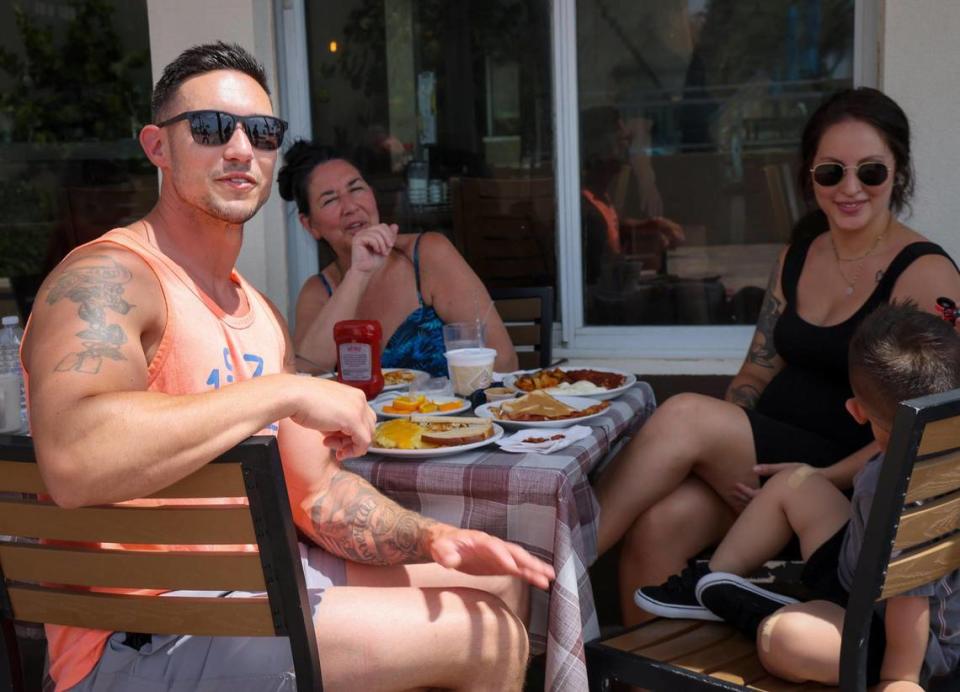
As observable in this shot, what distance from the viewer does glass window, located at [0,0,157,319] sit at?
Result: 4664 mm

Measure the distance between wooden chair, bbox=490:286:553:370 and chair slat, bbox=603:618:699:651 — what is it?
1.52 meters

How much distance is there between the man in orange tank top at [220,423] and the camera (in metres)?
1.29

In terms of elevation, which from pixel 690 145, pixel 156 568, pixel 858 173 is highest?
pixel 690 145

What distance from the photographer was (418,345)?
289cm

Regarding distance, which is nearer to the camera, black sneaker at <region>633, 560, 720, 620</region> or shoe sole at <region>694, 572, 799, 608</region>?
shoe sole at <region>694, 572, 799, 608</region>

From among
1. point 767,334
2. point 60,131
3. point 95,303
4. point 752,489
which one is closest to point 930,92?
point 767,334

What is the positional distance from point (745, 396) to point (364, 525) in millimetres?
1349

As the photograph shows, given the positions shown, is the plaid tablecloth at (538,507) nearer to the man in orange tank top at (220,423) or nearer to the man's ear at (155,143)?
the man in orange tank top at (220,423)

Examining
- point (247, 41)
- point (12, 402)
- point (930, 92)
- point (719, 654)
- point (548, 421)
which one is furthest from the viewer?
point (247, 41)

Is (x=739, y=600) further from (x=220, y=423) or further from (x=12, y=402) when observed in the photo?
(x=12, y=402)

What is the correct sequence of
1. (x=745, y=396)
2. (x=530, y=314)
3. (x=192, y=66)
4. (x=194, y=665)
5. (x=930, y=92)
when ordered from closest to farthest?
(x=194, y=665)
(x=192, y=66)
(x=745, y=396)
(x=930, y=92)
(x=530, y=314)

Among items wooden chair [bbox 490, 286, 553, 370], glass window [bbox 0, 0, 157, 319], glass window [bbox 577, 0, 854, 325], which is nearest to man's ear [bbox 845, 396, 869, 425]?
wooden chair [bbox 490, 286, 553, 370]

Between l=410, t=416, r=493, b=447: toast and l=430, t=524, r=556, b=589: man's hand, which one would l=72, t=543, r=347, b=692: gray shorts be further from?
l=410, t=416, r=493, b=447: toast

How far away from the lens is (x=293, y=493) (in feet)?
5.80
